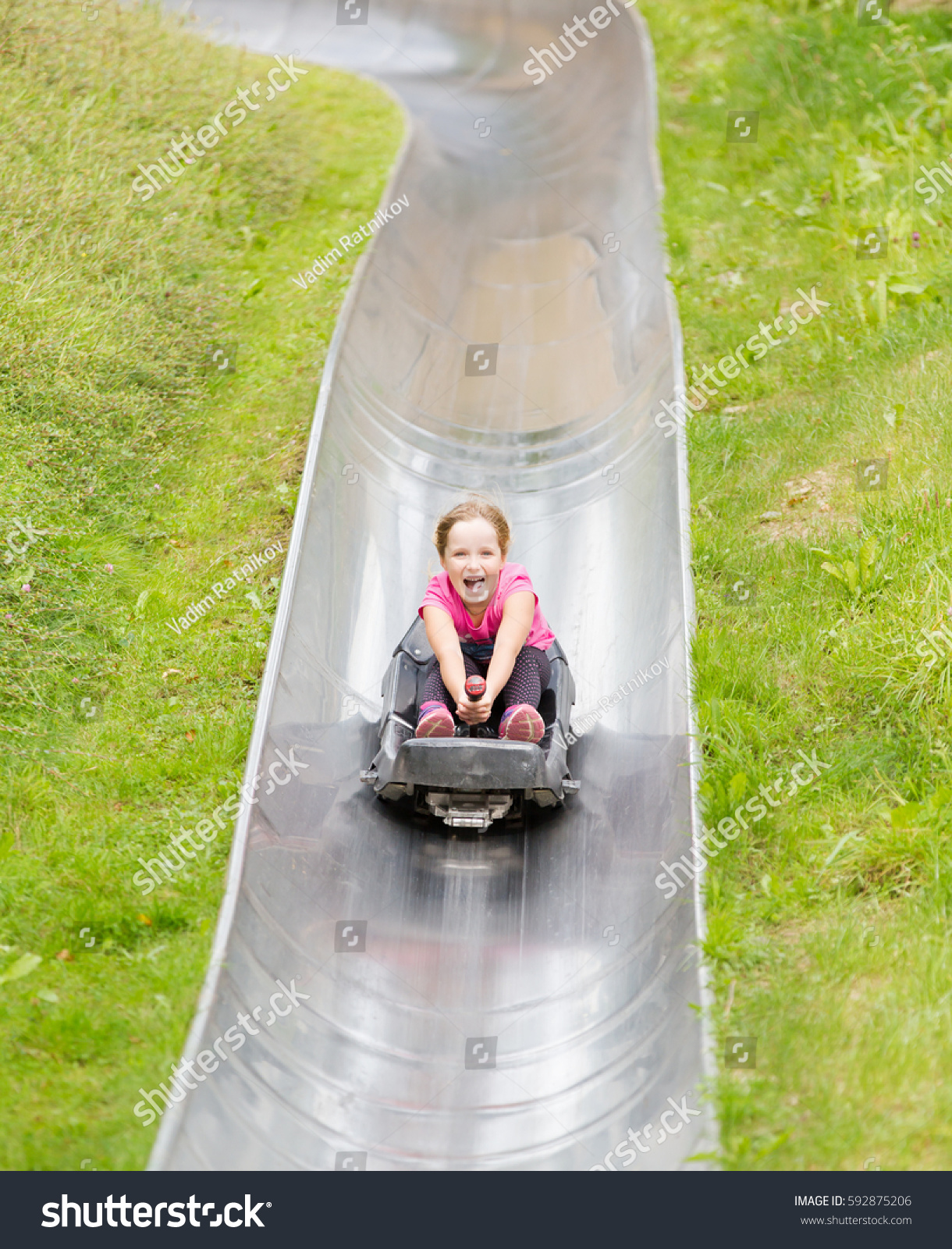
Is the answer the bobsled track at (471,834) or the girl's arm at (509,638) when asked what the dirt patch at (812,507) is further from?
the girl's arm at (509,638)

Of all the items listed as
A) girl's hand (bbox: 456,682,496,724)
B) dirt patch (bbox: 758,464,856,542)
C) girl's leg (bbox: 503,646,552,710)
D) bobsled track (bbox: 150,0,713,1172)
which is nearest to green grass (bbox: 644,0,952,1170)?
dirt patch (bbox: 758,464,856,542)

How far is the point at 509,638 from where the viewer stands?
3.68 m

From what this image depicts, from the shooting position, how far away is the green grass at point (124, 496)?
9.75ft

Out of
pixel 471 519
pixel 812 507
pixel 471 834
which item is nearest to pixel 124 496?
pixel 471 519

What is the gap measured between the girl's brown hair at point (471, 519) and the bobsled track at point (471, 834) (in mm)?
626

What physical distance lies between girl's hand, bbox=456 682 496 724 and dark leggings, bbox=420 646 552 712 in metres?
0.08

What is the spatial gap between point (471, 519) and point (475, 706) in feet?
2.11

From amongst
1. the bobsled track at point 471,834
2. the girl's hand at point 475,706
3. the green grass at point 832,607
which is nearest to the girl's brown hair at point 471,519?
the girl's hand at point 475,706

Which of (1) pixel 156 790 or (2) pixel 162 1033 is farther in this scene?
(1) pixel 156 790

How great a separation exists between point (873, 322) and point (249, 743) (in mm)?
3797
